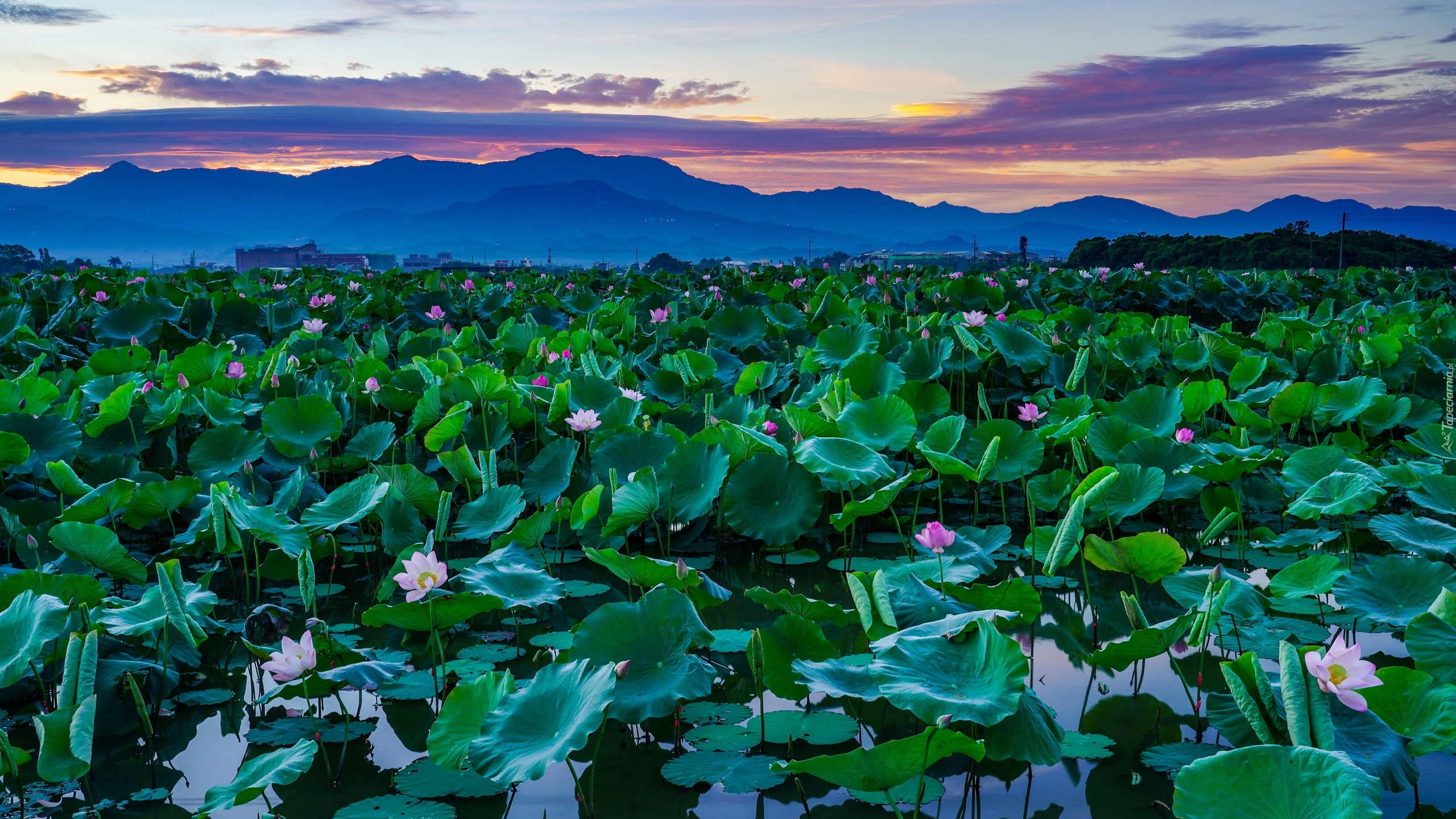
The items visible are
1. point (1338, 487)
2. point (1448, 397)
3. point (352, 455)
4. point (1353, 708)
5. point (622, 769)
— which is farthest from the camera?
point (1448, 397)

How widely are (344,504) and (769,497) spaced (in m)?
1.48

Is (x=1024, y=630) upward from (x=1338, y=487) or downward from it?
downward

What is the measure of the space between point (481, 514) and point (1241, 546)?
9.45ft

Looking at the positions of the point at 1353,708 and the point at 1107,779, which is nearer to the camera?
the point at 1353,708

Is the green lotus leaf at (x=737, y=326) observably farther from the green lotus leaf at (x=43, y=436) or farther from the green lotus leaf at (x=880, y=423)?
the green lotus leaf at (x=43, y=436)

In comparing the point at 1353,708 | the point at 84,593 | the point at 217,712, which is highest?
the point at 1353,708

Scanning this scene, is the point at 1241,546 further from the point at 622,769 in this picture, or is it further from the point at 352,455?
the point at 352,455

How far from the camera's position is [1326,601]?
3.07 metres

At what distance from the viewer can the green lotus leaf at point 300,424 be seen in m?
4.00

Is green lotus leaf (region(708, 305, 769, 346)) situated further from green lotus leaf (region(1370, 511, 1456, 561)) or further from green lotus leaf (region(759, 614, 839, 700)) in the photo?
green lotus leaf (region(759, 614, 839, 700))

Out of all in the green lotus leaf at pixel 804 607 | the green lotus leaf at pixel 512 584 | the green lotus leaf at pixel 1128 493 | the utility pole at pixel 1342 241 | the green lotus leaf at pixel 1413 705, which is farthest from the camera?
the utility pole at pixel 1342 241

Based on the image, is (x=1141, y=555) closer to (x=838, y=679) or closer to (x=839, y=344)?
(x=838, y=679)

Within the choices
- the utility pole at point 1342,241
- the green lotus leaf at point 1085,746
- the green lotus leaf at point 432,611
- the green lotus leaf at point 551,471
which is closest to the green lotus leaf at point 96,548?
the green lotus leaf at point 432,611

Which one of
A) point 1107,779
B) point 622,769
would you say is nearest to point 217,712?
point 622,769
